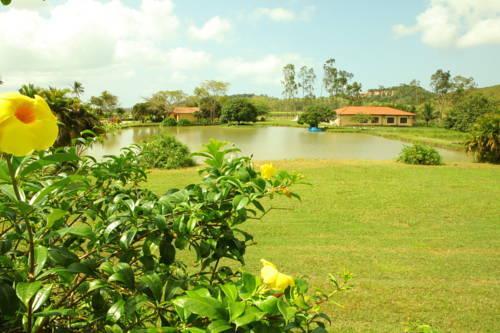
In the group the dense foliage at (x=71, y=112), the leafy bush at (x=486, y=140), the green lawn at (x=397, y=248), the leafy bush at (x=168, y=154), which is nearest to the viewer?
the green lawn at (x=397, y=248)

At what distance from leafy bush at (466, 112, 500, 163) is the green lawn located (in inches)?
174

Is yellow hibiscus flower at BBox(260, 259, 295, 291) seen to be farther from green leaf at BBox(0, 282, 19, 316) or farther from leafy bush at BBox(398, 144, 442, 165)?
leafy bush at BBox(398, 144, 442, 165)

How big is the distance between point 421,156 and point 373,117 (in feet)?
98.3

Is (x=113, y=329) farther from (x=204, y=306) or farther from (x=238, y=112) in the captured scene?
(x=238, y=112)

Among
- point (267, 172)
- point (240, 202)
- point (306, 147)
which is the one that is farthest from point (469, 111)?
point (240, 202)

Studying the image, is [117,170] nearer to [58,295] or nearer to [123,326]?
[58,295]

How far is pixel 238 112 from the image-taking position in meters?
43.4

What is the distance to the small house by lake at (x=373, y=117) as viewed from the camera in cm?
3909

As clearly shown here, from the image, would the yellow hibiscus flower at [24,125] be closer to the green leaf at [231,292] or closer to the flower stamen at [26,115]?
the flower stamen at [26,115]

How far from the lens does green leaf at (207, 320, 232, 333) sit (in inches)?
22.3

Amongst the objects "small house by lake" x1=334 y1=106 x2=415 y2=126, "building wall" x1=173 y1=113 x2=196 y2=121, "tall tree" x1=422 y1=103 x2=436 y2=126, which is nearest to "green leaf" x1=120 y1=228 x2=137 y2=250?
"small house by lake" x1=334 y1=106 x2=415 y2=126

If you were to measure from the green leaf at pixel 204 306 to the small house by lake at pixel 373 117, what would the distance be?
3992 centimetres

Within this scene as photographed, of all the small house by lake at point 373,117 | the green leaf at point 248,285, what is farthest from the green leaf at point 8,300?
the small house by lake at point 373,117

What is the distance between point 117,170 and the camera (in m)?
1.12
